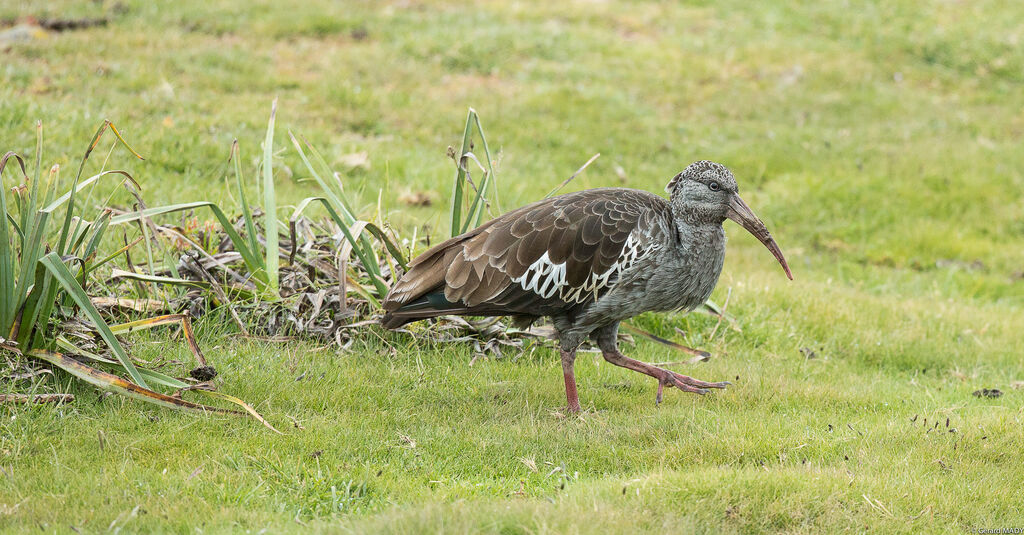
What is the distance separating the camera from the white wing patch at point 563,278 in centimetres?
511

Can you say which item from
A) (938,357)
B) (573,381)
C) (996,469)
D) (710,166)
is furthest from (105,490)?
(938,357)

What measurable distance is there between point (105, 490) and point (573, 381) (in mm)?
2465

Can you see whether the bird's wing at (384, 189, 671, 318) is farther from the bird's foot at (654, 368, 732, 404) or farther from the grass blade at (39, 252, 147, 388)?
the grass blade at (39, 252, 147, 388)

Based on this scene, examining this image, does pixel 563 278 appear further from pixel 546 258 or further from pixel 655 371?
pixel 655 371

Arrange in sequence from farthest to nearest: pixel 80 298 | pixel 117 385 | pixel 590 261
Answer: pixel 590 261 < pixel 117 385 < pixel 80 298

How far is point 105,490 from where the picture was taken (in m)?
4.01

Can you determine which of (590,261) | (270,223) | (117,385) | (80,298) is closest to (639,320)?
(590,261)

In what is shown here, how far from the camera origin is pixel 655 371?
5527 millimetres

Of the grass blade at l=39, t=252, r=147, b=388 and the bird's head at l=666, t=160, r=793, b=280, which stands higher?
the bird's head at l=666, t=160, r=793, b=280

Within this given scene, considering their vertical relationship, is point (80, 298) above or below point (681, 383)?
above

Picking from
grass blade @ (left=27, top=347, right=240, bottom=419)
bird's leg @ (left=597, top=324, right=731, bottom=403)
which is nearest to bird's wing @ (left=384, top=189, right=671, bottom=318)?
bird's leg @ (left=597, top=324, right=731, bottom=403)

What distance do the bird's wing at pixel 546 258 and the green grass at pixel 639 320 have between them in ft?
1.96

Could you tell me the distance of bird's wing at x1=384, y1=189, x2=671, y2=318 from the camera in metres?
5.13

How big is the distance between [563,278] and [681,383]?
1.03 metres
